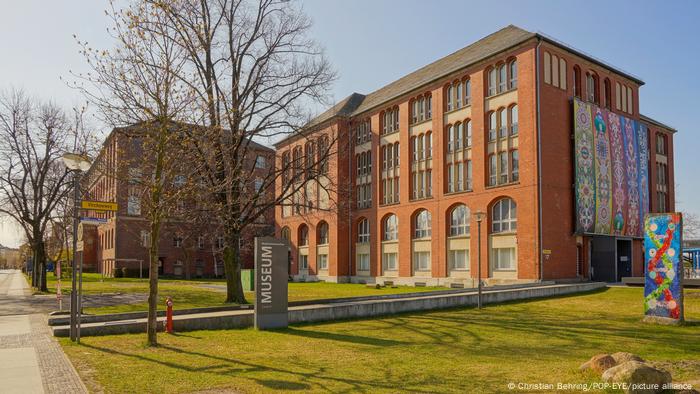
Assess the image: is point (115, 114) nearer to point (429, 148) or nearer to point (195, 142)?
point (195, 142)

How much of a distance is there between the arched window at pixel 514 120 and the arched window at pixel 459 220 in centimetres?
645

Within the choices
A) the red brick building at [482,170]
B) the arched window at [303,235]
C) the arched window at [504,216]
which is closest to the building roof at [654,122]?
the red brick building at [482,170]

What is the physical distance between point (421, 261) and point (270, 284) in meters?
27.4

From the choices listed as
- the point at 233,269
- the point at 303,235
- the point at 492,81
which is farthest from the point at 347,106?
the point at 233,269

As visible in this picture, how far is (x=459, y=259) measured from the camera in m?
38.0

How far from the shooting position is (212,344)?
12.7 meters

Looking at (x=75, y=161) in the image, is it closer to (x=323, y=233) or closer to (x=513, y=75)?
(x=513, y=75)

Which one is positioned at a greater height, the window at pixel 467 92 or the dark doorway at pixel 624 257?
the window at pixel 467 92

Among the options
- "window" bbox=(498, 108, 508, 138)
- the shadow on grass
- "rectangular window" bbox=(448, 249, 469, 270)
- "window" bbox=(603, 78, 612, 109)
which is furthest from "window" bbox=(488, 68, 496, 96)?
the shadow on grass

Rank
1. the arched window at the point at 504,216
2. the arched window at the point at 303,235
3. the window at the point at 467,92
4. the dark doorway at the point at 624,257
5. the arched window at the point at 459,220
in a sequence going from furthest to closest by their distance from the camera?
the arched window at the point at 303,235 → the arched window at the point at 459,220 → the window at the point at 467,92 → the dark doorway at the point at 624,257 → the arched window at the point at 504,216

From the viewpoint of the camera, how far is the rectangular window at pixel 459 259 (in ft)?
123

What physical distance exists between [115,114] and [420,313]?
1218 centimetres

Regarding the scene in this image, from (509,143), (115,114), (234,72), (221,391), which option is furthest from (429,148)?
(221,391)

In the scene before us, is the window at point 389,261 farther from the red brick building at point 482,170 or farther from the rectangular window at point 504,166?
the rectangular window at point 504,166
